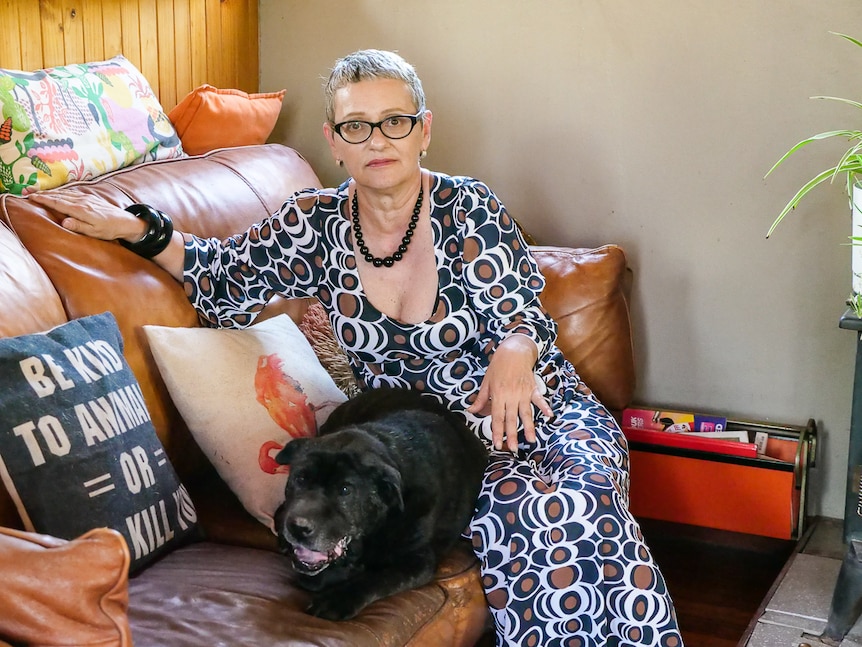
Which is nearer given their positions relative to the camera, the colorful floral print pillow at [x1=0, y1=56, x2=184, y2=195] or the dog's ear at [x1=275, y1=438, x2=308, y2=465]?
the dog's ear at [x1=275, y1=438, x2=308, y2=465]

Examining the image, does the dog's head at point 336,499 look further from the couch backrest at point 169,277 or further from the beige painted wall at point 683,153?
the beige painted wall at point 683,153

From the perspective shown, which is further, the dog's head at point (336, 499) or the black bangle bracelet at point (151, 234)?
the black bangle bracelet at point (151, 234)

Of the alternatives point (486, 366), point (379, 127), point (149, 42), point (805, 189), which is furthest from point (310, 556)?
point (149, 42)

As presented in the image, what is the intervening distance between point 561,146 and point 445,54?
44 cm

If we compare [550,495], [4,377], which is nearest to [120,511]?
[4,377]

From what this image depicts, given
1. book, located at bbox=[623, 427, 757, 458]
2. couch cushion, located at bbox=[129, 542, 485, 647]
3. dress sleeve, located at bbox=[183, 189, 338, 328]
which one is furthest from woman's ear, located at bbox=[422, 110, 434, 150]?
book, located at bbox=[623, 427, 757, 458]

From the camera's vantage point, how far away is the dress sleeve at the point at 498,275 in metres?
1.97

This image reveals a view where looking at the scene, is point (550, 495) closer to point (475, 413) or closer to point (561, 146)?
point (475, 413)

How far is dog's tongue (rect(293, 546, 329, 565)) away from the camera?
→ 1553 mm

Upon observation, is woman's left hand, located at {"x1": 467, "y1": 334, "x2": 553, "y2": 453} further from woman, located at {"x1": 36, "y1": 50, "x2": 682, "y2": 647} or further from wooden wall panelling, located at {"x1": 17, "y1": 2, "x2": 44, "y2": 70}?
wooden wall panelling, located at {"x1": 17, "y1": 2, "x2": 44, "y2": 70}

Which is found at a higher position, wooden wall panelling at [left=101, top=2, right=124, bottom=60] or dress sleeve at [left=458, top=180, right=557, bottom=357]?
wooden wall panelling at [left=101, top=2, right=124, bottom=60]

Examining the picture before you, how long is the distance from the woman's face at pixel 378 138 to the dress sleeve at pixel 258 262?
16cm

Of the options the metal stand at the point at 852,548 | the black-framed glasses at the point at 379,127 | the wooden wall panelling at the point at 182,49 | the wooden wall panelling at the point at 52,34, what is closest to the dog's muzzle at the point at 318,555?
the black-framed glasses at the point at 379,127

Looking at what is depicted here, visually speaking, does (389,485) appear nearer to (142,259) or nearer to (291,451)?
(291,451)
